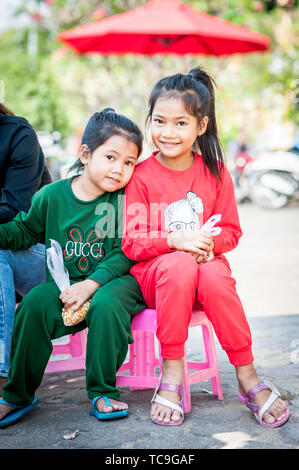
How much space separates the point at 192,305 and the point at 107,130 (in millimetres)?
793

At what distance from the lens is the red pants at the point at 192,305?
2141mm

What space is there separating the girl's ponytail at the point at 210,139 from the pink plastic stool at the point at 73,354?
0.95 meters

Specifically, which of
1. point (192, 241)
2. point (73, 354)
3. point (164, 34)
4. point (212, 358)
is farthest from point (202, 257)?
point (164, 34)

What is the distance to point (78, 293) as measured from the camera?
2.26 m

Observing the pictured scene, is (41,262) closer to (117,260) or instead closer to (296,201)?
(117,260)

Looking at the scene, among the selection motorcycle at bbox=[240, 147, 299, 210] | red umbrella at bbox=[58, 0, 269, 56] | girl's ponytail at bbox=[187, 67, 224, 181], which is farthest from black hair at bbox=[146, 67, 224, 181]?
motorcycle at bbox=[240, 147, 299, 210]

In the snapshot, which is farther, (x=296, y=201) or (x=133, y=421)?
(x=296, y=201)

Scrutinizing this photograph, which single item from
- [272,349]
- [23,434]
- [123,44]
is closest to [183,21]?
[123,44]

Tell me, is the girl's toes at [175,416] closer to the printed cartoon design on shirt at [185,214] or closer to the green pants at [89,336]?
the green pants at [89,336]

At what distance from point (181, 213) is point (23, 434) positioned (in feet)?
3.31

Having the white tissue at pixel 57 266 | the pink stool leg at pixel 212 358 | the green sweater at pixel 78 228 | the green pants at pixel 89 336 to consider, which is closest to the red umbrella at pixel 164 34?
the green sweater at pixel 78 228

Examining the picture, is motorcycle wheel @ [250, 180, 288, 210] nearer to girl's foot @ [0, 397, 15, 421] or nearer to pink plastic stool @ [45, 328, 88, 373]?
pink plastic stool @ [45, 328, 88, 373]

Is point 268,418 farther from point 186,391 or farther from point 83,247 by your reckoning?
point 83,247
